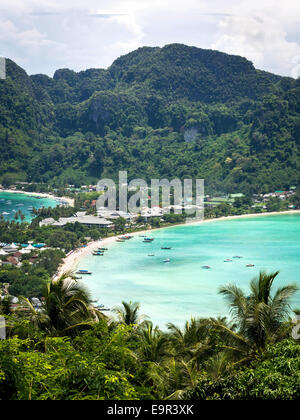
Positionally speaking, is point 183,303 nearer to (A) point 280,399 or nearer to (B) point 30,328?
(B) point 30,328

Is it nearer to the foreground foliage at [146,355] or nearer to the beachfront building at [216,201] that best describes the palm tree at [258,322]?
the foreground foliage at [146,355]

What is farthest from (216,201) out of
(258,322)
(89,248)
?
(258,322)

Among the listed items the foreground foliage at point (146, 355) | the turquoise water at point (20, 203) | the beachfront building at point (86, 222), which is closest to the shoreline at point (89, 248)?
the beachfront building at point (86, 222)

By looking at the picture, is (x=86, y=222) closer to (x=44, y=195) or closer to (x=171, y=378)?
(x=44, y=195)

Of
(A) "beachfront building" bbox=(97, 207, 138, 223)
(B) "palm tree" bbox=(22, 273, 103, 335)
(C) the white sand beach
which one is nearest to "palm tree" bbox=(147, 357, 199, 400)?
(B) "palm tree" bbox=(22, 273, 103, 335)

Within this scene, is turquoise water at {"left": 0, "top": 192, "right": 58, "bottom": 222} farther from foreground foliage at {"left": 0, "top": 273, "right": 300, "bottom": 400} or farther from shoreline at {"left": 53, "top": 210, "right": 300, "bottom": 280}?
foreground foliage at {"left": 0, "top": 273, "right": 300, "bottom": 400}

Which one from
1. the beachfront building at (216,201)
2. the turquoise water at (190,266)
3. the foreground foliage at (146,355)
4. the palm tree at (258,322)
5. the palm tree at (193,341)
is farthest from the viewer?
the beachfront building at (216,201)
